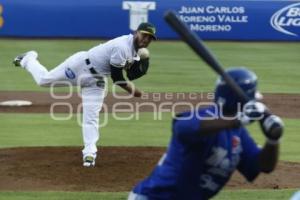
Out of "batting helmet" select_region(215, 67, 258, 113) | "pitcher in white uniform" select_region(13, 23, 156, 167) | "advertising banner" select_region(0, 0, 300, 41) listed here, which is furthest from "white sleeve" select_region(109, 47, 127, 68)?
"advertising banner" select_region(0, 0, 300, 41)

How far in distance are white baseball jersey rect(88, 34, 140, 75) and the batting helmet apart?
15.2 ft

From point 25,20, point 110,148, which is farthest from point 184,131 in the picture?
point 25,20

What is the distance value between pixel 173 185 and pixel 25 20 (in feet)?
62.5

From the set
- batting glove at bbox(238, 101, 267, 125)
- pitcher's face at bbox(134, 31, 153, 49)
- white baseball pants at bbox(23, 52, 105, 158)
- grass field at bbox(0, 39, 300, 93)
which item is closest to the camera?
batting glove at bbox(238, 101, 267, 125)

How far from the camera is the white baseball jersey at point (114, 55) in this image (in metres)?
9.52

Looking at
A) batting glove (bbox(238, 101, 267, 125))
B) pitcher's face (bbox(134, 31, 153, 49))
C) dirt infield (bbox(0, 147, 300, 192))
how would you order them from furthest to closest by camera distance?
pitcher's face (bbox(134, 31, 153, 49))
dirt infield (bbox(0, 147, 300, 192))
batting glove (bbox(238, 101, 267, 125))

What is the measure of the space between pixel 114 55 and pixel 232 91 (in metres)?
4.86

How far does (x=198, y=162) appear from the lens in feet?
16.2

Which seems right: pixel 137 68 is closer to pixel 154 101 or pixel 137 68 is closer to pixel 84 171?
pixel 84 171

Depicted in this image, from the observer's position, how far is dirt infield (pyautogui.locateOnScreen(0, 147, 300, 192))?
8.91 meters

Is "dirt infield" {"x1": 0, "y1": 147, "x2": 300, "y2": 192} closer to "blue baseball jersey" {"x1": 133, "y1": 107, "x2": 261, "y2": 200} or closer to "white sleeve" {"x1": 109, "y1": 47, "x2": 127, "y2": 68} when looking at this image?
"white sleeve" {"x1": 109, "y1": 47, "x2": 127, "y2": 68}

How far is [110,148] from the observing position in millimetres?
10906

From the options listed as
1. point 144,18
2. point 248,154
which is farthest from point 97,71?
point 144,18

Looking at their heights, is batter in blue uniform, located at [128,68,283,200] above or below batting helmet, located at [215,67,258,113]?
below
